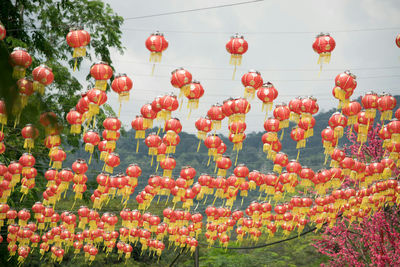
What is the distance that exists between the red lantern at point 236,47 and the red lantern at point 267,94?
408 mm

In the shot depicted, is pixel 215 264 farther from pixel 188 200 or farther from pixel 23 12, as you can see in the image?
pixel 23 12

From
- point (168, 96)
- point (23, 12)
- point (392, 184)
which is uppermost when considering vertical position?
point (23, 12)

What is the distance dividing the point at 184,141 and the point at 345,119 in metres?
27.7

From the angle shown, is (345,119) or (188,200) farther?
(188,200)

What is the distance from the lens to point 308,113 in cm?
389

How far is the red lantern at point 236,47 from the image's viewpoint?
361 centimetres

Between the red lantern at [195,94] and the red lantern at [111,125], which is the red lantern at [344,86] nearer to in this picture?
the red lantern at [195,94]

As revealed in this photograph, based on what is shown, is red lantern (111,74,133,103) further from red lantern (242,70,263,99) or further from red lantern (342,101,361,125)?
red lantern (342,101,361,125)

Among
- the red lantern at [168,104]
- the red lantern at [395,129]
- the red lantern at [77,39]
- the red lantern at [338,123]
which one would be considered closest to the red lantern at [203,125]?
the red lantern at [168,104]

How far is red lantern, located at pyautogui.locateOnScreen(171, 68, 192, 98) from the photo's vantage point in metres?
3.69

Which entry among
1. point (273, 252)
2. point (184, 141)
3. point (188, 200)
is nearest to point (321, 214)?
point (188, 200)

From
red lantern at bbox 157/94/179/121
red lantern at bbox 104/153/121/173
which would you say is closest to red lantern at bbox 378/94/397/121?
red lantern at bbox 157/94/179/121

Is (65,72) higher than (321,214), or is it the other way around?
(65,72)

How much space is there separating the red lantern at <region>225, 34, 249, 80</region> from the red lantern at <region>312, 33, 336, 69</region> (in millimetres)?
725
